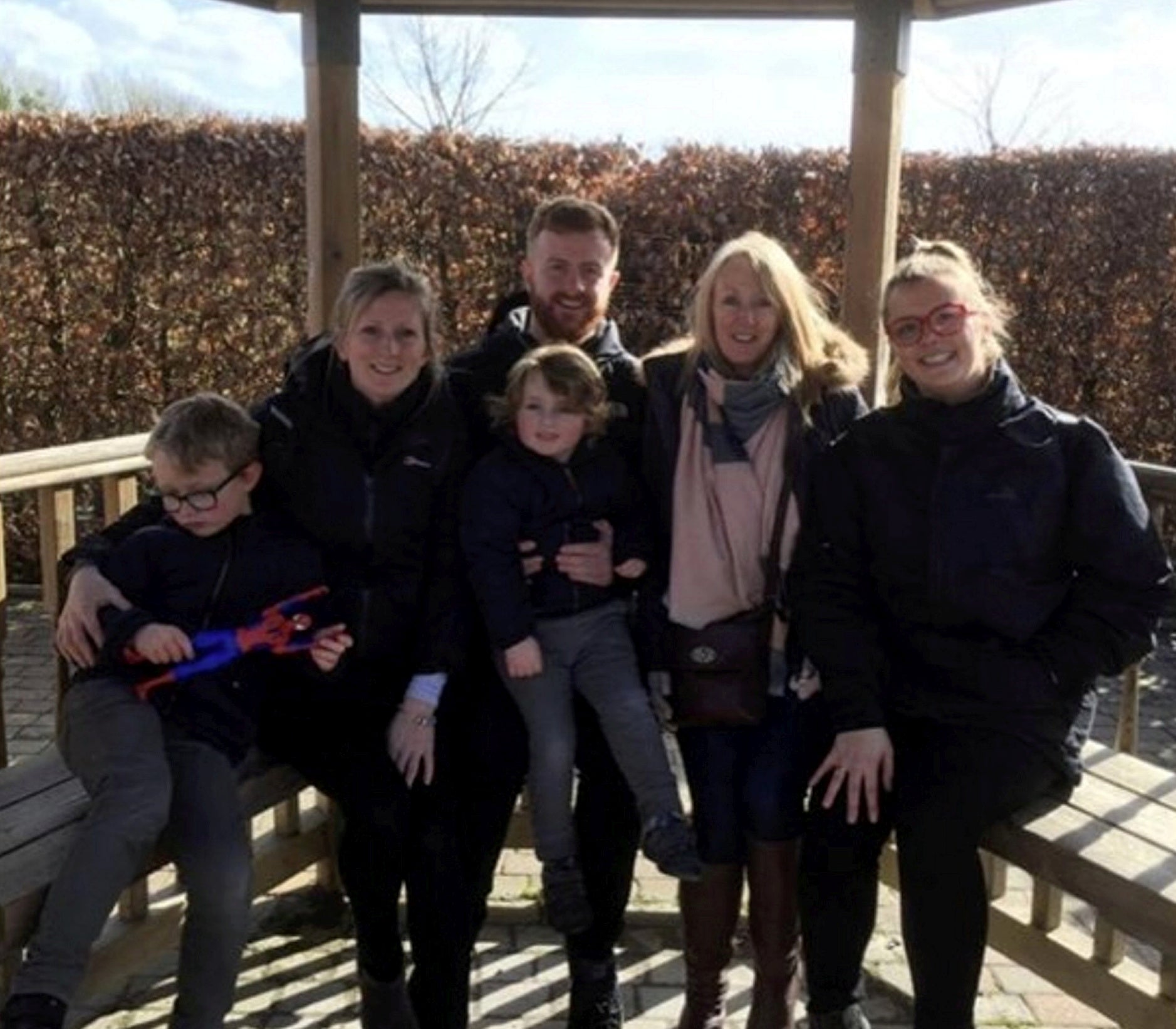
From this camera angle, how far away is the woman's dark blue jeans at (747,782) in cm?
294

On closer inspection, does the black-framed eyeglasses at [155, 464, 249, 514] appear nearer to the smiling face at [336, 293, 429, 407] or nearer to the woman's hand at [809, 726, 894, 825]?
the smiling face at [336, 293, 429, 407]

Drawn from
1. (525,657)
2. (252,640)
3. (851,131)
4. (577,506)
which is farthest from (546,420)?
(851,131)

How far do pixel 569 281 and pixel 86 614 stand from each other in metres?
1.41

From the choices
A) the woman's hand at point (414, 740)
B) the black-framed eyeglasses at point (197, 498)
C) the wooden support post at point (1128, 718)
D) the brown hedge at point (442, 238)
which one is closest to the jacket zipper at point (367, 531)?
the woman's hand at point (414, 740)

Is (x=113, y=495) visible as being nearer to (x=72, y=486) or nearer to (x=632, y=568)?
(x=72, y=486)

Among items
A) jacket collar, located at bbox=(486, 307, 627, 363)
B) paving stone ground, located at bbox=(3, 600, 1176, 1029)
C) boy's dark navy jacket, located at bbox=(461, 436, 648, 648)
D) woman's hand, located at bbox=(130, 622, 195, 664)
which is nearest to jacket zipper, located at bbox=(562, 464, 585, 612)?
boy's dark navy jacket, located at bbox=(461, 436, 648, 648)

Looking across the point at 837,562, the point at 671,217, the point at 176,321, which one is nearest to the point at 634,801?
the point at 837,562

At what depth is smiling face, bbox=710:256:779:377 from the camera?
10.2 ft

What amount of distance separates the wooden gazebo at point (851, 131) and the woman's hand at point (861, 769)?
1646mm

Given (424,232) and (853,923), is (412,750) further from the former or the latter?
(424,232)

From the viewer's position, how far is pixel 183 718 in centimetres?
290

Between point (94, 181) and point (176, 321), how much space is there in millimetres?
914

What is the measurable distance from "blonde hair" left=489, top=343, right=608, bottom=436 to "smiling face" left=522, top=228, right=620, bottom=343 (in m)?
0.20

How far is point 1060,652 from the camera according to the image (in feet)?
9.25
